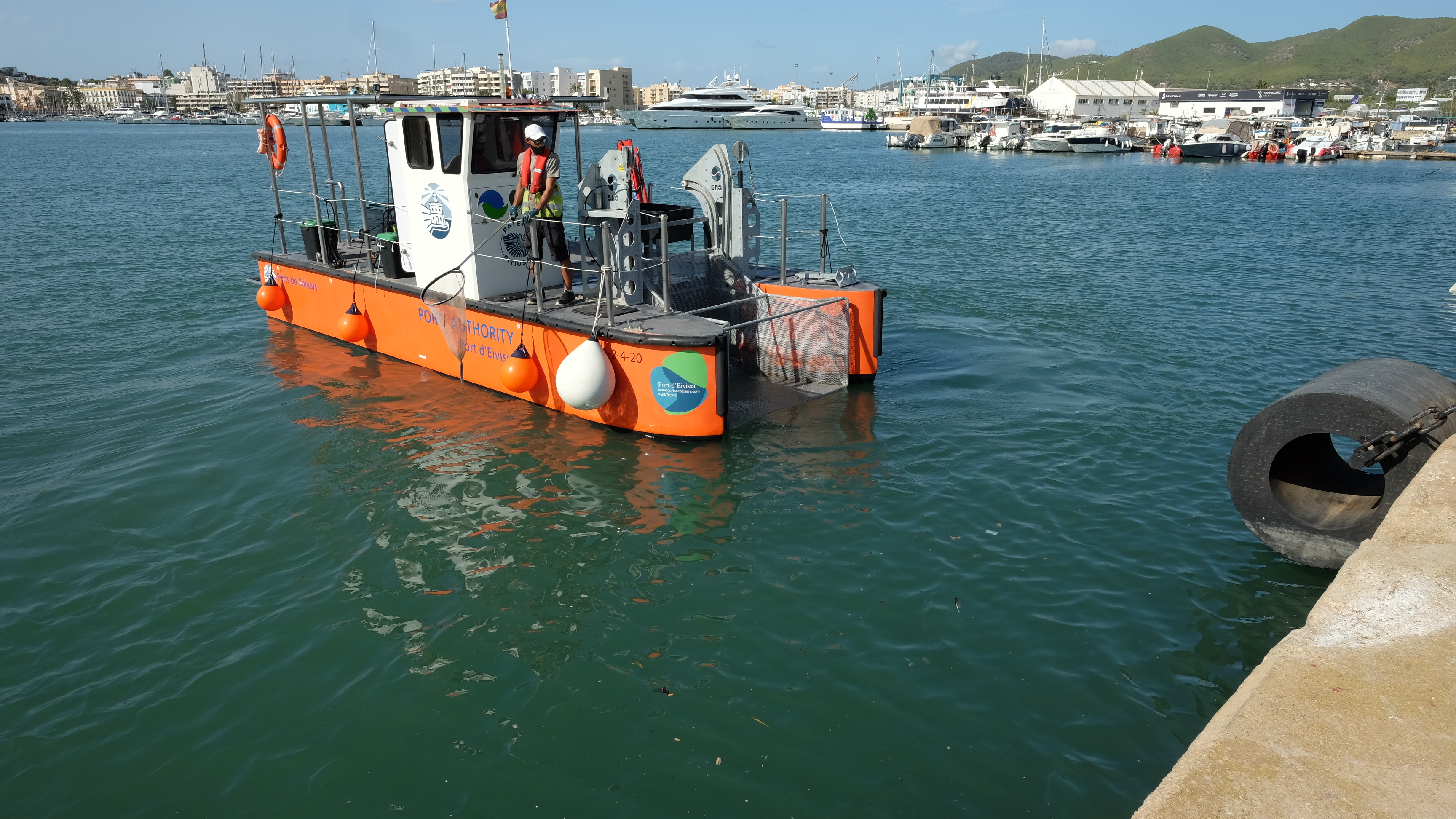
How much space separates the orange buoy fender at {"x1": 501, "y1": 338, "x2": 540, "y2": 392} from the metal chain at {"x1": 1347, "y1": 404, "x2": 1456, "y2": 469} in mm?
8232

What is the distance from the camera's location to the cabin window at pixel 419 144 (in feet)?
35.7

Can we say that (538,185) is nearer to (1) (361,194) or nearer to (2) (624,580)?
(1) (361,194)

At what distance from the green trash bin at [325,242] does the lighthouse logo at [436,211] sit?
2.62 m

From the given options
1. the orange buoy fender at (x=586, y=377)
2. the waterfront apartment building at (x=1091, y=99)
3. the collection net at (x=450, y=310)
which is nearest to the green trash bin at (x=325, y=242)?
the collection net at (x=450, y=310)

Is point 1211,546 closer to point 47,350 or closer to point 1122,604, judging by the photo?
point 1122,604

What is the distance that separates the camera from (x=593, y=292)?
11.4 metres

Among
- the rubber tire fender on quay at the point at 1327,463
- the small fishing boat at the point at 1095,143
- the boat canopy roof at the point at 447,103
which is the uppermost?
the small fishing boat at the point at 1095,143

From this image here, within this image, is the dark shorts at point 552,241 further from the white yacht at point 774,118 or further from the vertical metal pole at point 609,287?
the white yacht at point 774,118

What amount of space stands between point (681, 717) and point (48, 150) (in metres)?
90.8

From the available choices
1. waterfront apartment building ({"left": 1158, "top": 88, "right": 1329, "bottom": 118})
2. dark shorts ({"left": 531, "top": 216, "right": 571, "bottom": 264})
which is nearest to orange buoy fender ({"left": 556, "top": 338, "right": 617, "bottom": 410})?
dark shorts ({"left": 531, "top": 216, "right": 571, "bottom": 264})

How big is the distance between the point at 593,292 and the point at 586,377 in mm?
2369

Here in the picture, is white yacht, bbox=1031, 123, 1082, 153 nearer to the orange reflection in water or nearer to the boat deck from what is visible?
the boat deck

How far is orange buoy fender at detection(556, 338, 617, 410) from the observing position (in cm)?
943

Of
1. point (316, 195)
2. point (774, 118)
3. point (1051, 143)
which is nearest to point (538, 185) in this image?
point (316, 195)
